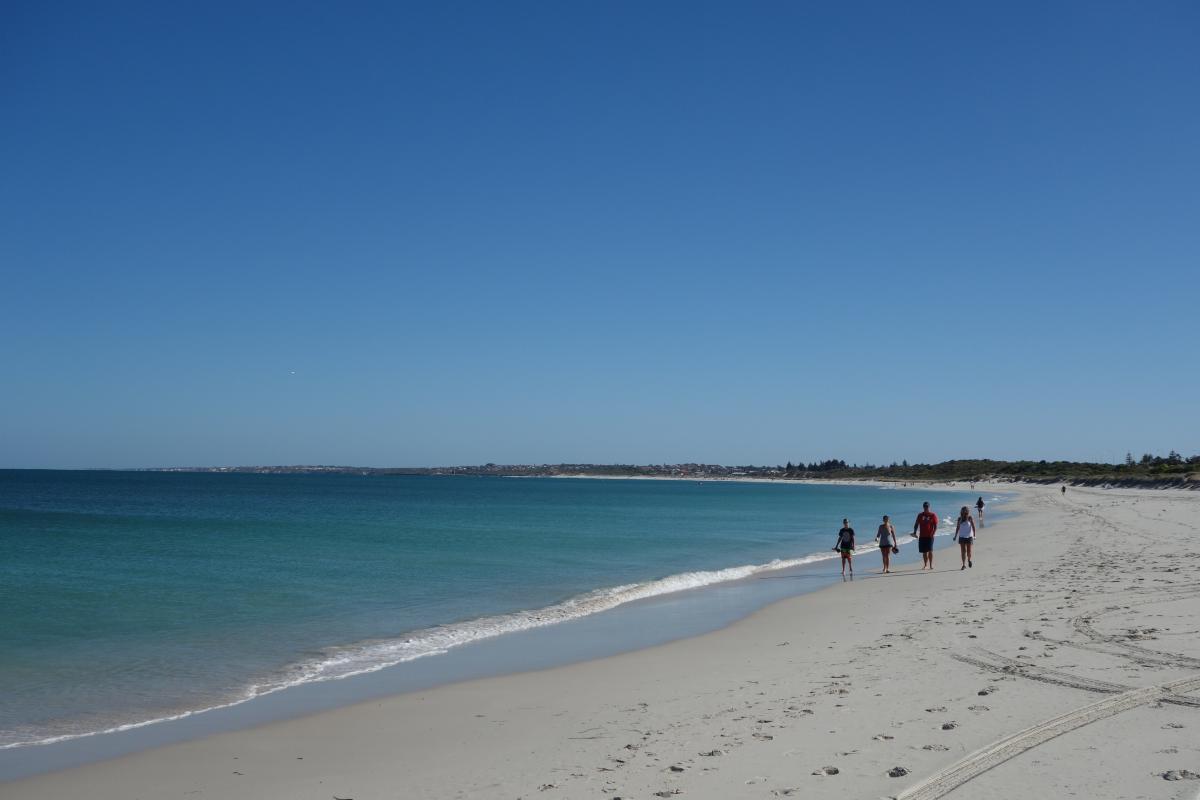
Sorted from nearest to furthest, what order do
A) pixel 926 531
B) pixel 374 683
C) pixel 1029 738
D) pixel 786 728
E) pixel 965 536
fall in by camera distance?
pixel 1029 738, pixel 786 728, pixel 374 683, pixel 965 536, pixel 926 531

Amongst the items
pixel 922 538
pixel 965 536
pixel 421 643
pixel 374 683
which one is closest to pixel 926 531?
pixel 922 538

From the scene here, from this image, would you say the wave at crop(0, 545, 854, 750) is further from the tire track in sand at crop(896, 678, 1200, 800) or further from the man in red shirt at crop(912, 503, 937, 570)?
the tire track in sand at crop(896, 678, 1200, 800)

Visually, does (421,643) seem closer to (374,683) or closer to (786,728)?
(374,683)

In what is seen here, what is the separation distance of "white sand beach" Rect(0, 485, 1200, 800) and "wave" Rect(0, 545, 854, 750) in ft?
4.78

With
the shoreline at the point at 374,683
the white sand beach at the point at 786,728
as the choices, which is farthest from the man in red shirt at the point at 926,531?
the white sand beach at the point at 786,728

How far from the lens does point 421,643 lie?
13461 mm

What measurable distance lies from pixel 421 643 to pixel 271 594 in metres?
7.07

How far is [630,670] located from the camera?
1082 centimetres

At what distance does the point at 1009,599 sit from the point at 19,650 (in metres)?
16.0

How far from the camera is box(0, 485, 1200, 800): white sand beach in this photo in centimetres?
586

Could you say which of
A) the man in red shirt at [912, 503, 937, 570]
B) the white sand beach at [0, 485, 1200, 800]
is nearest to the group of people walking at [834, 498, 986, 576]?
the man in red shirt at [912, 503, 937, 570]

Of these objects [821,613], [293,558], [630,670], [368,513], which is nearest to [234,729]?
[630,670]

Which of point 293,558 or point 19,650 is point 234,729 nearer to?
point 19,650

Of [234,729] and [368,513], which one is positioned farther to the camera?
[368,513]
